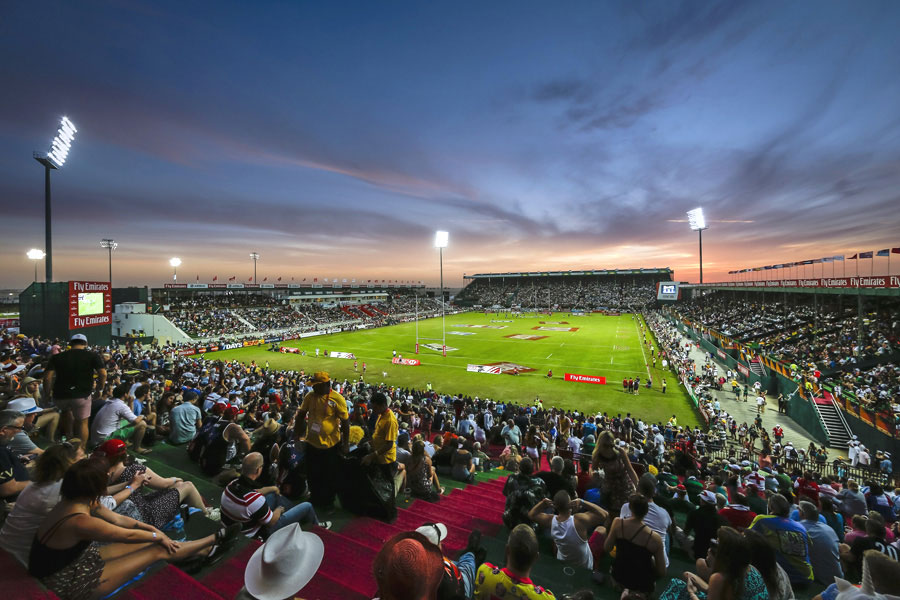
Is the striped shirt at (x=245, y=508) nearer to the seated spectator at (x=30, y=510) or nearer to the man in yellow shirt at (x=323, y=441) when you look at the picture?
the man in yellow shirt at (x=323, y=441)

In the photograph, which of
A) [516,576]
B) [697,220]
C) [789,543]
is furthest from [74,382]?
[697,220]

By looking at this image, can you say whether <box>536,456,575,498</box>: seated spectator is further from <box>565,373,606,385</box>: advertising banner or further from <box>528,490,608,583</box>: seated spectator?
<box>565,373,606,385</box>: advertising banner

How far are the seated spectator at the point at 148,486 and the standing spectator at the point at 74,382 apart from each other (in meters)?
2.68

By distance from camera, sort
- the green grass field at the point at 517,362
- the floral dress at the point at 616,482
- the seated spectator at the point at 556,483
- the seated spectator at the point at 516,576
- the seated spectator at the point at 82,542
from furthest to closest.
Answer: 1. the green grass field at the point at 517,362
2. the seated spectator at the point at 556,483
3. the floral dress at the point at 616,482
4. the seated spectator at the point at 516,576
5. the seated spectator at the point at 82,542

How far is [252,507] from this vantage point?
397 cm

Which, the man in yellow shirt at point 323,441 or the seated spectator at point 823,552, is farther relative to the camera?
the man in yellow shirt at point 323,441

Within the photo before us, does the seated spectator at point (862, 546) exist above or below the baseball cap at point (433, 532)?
below

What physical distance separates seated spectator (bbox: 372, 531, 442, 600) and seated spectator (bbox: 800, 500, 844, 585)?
5.57 m

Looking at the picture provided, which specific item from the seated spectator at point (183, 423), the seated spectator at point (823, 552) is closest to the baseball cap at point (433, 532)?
the seated spectator at point (823, 552)

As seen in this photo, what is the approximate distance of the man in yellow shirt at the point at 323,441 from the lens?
495cm

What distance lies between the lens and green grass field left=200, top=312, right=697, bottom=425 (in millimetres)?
24938

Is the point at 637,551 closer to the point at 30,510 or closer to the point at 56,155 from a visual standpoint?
the point at 30,510

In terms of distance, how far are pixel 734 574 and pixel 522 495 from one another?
8.54ft

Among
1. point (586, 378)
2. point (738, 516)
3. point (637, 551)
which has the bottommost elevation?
Result: point (586, 378)
